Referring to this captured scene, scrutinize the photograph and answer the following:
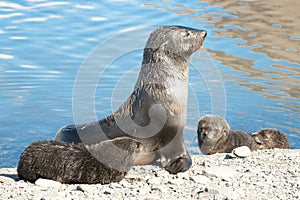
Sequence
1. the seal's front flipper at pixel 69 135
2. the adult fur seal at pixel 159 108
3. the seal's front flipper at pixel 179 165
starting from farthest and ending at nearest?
1. the seal's front flipper at pixel 69 135
2. the adult fur seal at pixel 159 108
3. the seal's front flipper at pixel 179 165

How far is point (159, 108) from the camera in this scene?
28.3 ft

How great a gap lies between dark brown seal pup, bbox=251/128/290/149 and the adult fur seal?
1.86 meters

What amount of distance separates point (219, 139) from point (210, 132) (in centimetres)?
16

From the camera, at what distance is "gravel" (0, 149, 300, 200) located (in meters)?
7.21

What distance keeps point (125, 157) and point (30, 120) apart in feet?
14.7

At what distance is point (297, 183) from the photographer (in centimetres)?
758

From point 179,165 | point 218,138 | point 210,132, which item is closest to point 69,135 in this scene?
point 179,165

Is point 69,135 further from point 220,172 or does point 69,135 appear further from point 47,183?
point 220,172

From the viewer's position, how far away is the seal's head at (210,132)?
9.92 meters

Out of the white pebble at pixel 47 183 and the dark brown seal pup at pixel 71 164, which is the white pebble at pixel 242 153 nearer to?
the dark brown seal pup at pixel 71 164

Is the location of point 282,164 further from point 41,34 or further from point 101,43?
point 41,34

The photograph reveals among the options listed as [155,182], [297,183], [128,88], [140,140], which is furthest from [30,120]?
[297,183]

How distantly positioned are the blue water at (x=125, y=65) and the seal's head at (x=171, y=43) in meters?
2.17

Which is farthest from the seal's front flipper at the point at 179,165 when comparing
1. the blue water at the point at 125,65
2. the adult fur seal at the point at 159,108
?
the blue water at the point at 125,65
